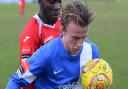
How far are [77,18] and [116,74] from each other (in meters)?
7.12

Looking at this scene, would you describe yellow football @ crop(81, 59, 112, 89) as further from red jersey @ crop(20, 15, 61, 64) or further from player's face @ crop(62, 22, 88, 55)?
red jersey @ crop(20, 15, 61, 64)

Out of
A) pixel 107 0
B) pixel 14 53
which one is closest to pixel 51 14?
pixel 14 53

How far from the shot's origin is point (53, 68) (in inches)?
178

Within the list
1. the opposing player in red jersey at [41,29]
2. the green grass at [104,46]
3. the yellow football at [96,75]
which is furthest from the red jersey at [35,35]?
the yellow football at [96,75]

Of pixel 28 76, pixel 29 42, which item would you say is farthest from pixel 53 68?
pixel 29 42

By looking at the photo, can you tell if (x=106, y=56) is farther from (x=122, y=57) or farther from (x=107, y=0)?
(x=107, y=0)

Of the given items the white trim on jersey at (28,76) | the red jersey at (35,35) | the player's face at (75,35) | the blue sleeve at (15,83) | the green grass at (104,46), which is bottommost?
the green grass at (104,46)

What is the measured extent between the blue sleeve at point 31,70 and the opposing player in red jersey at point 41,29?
0.97 m

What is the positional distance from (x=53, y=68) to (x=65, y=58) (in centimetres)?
15

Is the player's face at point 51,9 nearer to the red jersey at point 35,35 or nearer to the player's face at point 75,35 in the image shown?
the red jersey at point 35,35

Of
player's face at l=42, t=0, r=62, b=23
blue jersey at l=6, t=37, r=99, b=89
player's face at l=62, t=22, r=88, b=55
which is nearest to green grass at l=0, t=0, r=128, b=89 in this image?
player's face at l=42, t=0, r=62, b=23

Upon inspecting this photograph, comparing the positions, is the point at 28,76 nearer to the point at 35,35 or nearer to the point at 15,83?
the point at 15,83

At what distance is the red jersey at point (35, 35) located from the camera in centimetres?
548

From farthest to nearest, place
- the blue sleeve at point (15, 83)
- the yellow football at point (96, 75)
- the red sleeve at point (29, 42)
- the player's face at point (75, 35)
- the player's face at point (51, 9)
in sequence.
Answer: the player's face at point (51, 9), the red sleeve at point (29, 42), the yellow football at point (96, 75), the blue sleeve at point (15, 83), the player's face at point (75, 35)
